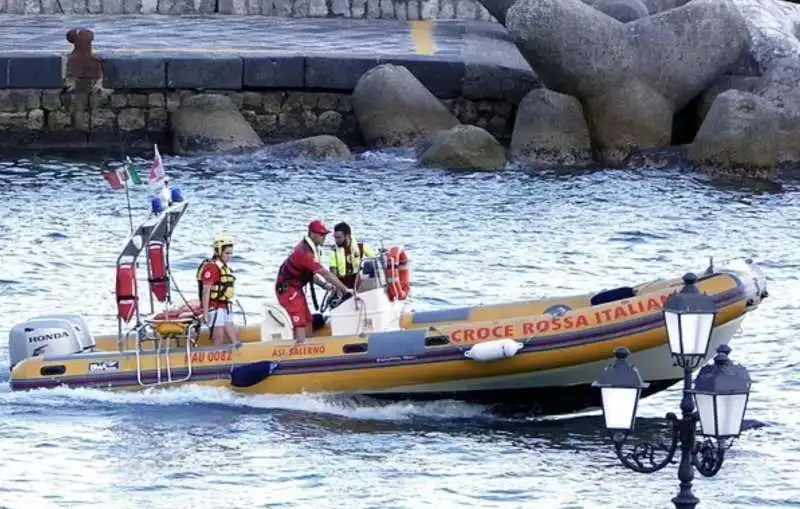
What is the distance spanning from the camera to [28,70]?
29.0 metres

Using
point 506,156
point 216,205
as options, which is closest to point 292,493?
point 216,205

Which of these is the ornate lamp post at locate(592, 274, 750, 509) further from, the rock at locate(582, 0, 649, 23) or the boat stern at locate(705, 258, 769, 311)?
the rock at locate(582, 0, 649, 23)

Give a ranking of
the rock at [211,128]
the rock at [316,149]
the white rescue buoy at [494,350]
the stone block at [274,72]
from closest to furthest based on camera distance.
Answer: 1. the white rescue buoy at [494,350]
2. the rock at [316,149]
3. the rock at [211,128]
4. the stone block at [274,72]

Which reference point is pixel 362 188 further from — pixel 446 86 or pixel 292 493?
pixel 292 493

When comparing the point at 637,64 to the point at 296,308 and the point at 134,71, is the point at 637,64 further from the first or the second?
the point at 296,308

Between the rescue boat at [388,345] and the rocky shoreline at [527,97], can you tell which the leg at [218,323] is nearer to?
the rescue boat at [388,345]

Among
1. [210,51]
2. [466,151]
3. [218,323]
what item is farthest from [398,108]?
[218,323]

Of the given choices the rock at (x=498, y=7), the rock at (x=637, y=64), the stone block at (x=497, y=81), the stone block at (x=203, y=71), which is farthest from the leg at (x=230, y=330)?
the rock at (x=498, y=7)

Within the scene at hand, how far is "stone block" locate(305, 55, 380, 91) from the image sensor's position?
2947cm

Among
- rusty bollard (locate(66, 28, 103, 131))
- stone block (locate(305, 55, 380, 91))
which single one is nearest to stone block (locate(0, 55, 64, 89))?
rusty bollard (locate(66, 28, 103, 131))

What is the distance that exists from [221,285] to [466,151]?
10.6m

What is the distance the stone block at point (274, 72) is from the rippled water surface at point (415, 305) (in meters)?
1.24

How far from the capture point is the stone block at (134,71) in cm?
2925

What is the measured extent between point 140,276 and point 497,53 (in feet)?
27.5
